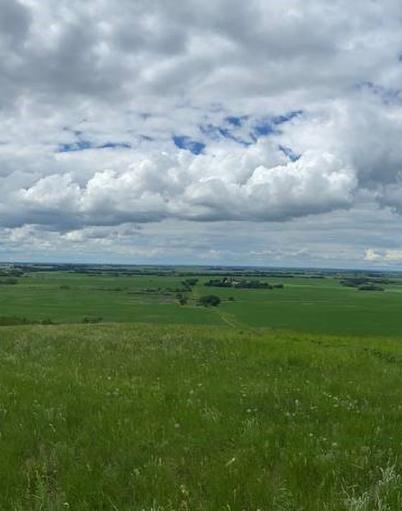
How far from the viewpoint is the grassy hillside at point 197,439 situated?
615 centimetres

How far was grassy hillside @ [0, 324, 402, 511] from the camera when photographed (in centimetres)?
615

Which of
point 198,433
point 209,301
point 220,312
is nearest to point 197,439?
point 198,433

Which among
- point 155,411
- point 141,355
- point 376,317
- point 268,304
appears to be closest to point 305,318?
point 376,317

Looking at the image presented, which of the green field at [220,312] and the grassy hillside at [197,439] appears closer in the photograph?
the grassy hillside at [197,439]

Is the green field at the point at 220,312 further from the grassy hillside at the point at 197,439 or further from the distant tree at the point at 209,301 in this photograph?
the grassy hillside at the point at 197,439

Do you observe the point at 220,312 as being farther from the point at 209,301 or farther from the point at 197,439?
the point at 197,439

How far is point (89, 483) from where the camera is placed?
21.2 feet

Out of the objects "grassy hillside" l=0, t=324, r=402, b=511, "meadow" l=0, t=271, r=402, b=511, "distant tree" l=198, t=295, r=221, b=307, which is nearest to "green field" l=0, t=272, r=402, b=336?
"distant tree" l=198, t=295, r=221, b=307

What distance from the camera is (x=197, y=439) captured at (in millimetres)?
7977

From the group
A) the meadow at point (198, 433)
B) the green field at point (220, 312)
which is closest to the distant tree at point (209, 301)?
the green field at point (220, 312)

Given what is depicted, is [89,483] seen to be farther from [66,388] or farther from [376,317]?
[376,317]

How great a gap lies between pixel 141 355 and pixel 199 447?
9978 mm

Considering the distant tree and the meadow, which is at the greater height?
the meadow

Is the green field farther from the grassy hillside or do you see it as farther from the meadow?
the grassy hillside
